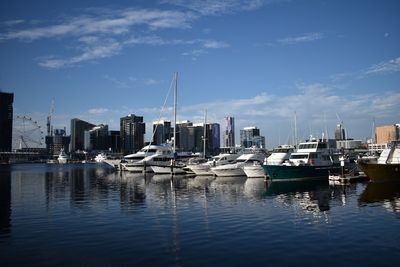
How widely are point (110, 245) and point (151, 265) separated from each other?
4.82 metres

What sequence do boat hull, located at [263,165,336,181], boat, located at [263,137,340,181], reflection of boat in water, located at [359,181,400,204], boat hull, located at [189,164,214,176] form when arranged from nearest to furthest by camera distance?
reflection of boat in water, located at [359,181,400,204]
boat hull, located at [263,165,336,181]
boat, located at [263,137,340,181]
boat hull, located at [189,164,214,176]

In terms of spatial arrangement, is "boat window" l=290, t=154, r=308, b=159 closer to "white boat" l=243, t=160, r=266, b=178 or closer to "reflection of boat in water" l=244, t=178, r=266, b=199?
"white boat" l=243, t=160, r=266, b=178

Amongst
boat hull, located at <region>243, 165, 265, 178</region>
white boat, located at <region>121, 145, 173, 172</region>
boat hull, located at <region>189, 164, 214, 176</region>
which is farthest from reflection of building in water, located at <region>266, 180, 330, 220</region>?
white boat, located at <region>121, 145, 173, 172</region>

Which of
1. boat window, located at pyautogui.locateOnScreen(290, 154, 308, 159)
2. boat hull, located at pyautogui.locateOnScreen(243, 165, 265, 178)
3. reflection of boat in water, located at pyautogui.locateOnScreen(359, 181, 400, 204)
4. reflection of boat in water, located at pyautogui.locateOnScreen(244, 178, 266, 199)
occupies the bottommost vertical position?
reflection of boat in water, located at pyautogui.locateOnScreen(244, 178, 266, 199)

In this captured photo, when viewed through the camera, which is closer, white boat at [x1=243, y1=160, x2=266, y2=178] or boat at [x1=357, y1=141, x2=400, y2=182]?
boat at [x1=357, y1=141, x2=400, y2=182]

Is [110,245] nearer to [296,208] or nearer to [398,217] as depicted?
[296,208]

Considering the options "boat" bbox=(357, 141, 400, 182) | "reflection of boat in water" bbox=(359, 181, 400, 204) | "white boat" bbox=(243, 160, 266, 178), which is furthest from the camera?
"white boat" bbox=(243, 160, 266, 178)

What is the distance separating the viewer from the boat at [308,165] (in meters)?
61.1

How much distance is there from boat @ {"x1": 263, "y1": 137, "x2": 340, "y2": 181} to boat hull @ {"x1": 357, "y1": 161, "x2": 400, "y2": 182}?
424 inches

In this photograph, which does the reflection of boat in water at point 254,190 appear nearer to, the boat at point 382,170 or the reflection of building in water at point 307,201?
the reflection of building in water at point 307,201

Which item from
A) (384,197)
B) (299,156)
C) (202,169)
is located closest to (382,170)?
(299,156)

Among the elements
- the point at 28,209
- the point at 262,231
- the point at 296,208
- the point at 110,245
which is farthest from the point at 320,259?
the point at 28,209

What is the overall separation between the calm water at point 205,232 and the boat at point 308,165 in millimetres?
21154

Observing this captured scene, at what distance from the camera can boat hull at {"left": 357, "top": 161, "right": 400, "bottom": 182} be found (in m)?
53.8
